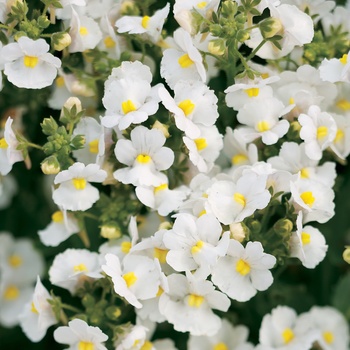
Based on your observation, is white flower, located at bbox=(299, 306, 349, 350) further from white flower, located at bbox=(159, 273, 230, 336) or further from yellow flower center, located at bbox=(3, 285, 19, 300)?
yellow flower center, located at bbox=(3, 285, 19, 300)

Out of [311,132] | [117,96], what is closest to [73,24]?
[117,96]

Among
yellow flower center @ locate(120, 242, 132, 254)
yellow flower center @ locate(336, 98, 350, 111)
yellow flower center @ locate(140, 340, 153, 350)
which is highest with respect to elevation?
yellow flower center @ locate(336, 98, 350, 111)

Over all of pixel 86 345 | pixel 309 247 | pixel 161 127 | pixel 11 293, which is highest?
→ pixel 161 127

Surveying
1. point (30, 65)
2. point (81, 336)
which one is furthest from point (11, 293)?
point (30, 65)

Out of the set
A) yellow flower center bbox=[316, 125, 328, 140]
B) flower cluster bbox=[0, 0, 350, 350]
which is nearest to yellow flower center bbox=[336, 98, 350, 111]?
flower cluster bbox=[0, 0, 350, 350]

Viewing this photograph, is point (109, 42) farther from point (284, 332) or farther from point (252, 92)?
point (284, 332)

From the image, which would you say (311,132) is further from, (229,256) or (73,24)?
(73,24)
